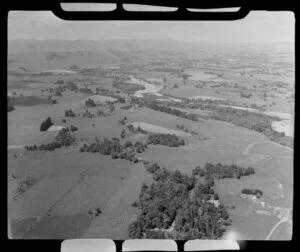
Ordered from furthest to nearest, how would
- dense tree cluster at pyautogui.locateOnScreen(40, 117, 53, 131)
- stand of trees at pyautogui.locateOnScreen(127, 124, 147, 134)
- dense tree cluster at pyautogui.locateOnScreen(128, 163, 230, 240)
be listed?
stand of trees at pyautogui.locateOnScreen(127, 124, 147, 134)
dense tree cluster at pyautogui.locateOnScreen(40, 117, 53, 131)
dense tree cluster at pyautogui.locateOnScreen(128, 163, 230, 240)

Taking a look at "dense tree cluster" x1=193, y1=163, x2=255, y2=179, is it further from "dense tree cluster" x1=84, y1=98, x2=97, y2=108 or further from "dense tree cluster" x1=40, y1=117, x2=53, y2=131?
"dense tree cluster" x1=40, y1=117, x2=53, y2=131

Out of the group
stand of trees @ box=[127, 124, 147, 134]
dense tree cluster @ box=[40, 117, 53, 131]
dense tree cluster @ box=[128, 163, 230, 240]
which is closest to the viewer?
dense tree cluster @ box=[128, 163, 230, 240]

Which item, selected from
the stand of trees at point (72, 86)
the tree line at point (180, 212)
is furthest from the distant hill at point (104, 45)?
the tree line at point (180, 212)

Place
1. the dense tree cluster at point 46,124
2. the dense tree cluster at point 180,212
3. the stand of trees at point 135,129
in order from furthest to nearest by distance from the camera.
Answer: the stand of trees at point 135,129 < the dense tree cluster at point 46,124 < the dense tree cluster at point 180,212

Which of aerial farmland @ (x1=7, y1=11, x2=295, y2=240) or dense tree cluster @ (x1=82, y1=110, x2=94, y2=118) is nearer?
aerial farmland @ (x1=7, y1=11, x2=295, y2=240)

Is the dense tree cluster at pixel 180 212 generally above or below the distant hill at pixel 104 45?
below

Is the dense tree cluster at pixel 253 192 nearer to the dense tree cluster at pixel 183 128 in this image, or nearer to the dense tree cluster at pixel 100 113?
the dense tree cluster at pixel 183 128

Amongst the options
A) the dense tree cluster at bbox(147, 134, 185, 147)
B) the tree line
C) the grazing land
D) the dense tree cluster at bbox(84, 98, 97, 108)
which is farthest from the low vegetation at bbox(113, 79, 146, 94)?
the tree line

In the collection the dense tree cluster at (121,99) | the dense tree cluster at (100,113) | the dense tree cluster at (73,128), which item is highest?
the dense tree cluster at (121,99)
